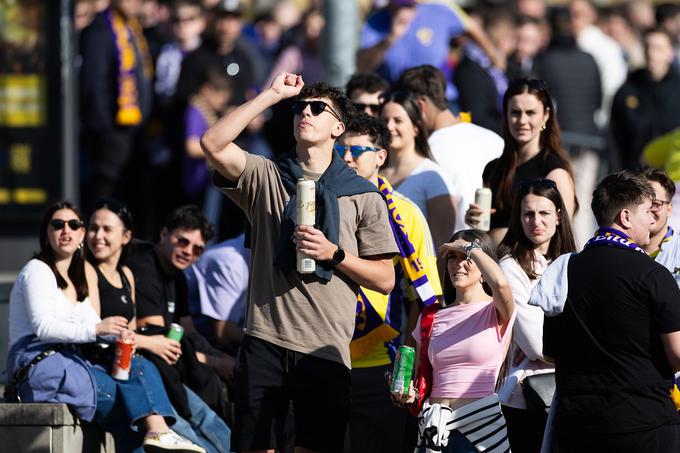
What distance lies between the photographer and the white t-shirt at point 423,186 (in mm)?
8320

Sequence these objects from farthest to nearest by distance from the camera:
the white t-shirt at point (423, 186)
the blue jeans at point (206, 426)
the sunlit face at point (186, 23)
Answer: the sunlit face at point (186, 23) < the white t-shirt at point (423, 186) < the blue jeans at point (206, 426)

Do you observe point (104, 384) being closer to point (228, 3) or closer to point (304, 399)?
point (304, 399)

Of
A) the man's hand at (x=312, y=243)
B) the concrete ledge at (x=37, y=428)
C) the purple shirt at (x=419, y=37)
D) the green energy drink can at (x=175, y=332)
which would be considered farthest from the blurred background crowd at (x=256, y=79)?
the man's hand at (x=312, y=243)

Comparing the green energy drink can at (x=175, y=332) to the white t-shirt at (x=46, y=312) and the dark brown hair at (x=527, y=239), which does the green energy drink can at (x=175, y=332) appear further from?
the dark brown hair at (x=527, y=239)

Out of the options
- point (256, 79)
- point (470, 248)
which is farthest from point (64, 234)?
point (256, 79)

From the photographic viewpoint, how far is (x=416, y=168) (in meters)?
8.41

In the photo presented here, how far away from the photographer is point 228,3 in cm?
1368

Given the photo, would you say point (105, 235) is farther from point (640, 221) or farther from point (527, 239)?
point (640, 221)

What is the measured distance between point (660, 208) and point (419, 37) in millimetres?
4514

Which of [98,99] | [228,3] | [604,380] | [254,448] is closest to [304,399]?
[254,448]

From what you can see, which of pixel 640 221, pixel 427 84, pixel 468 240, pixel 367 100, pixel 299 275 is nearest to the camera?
pixel 640 221

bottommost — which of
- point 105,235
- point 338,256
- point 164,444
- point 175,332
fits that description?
point 164,444

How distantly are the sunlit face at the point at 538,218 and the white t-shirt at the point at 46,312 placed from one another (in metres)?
2.34

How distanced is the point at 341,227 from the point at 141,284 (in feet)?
7.35
